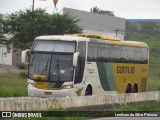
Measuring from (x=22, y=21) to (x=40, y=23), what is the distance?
99.8 inches

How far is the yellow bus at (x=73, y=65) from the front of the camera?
965 inches

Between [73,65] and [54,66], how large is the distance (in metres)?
1.04

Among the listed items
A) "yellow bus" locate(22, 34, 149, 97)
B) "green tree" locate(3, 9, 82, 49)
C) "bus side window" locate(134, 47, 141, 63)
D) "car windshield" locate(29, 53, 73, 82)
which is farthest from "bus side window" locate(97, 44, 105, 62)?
"green tree" locate(3, 9, 82, 49)

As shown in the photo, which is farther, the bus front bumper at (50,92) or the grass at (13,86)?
the grass at (13,86)

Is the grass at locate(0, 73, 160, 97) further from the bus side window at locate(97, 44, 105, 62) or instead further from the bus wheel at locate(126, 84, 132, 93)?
the bus wheel at locate(126, 84, 132, 93)

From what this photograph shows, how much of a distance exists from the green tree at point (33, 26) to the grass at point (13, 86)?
902 cm

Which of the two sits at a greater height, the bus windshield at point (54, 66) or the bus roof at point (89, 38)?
the bus roof at point (89, 38)

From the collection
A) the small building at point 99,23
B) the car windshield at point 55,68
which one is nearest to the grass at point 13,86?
the car windshield at point 55,68

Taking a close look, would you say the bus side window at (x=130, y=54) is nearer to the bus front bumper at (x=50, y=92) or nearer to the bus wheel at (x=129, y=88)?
the bus wheel at (x=129, y=88)

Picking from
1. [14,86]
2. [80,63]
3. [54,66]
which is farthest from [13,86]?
[54,66]

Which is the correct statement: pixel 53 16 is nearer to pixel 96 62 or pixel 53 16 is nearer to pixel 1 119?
pixel 96 62

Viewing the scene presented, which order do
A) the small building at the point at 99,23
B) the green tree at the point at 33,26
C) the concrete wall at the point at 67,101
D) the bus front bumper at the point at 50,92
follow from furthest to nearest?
the small building at the point at 99,23 < the green tree at the point at 33,26 < the bus front bumper at the point at 50,92 < the concrete wall at the point at 67,101

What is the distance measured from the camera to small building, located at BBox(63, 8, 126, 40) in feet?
259

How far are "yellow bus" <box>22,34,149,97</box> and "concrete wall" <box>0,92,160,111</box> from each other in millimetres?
3414
